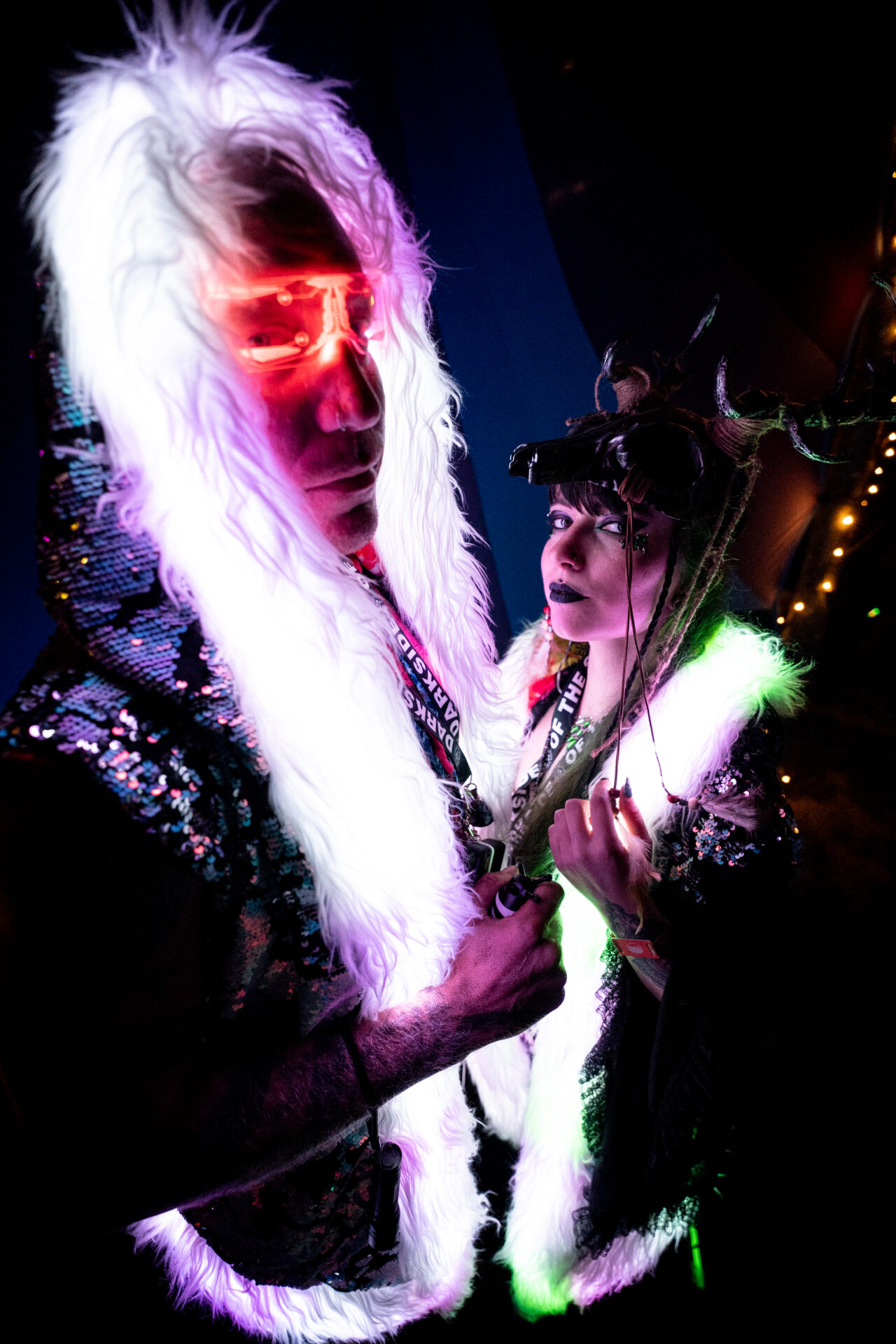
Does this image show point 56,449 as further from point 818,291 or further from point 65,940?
point 818,291

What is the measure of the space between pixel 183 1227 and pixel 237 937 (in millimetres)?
945

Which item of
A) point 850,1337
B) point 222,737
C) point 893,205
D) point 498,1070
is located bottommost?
point 850,1337

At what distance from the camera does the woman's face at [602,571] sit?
1.50 metres

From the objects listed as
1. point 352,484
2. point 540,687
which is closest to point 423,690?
point 352,484

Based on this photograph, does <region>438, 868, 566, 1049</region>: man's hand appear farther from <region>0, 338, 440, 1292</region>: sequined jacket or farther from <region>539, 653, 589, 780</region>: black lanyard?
<region>539, 653, 589, 780</region>: black lanyard

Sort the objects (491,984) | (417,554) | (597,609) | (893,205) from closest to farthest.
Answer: (491,984) → (417,554) → (597,609) → (893,205)

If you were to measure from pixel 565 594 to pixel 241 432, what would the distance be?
3.15ft

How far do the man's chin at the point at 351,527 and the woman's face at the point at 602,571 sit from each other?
24.8 inches

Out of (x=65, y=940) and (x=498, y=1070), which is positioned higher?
(x=65, y=940)

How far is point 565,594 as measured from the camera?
156cm

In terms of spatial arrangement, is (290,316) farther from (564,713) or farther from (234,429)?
(564,713)

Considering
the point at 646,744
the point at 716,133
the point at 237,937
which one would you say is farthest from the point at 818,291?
the point at 237,937

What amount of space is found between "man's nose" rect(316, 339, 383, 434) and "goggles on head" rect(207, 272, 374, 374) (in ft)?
0.06

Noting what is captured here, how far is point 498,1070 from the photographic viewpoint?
1683 millimetres
